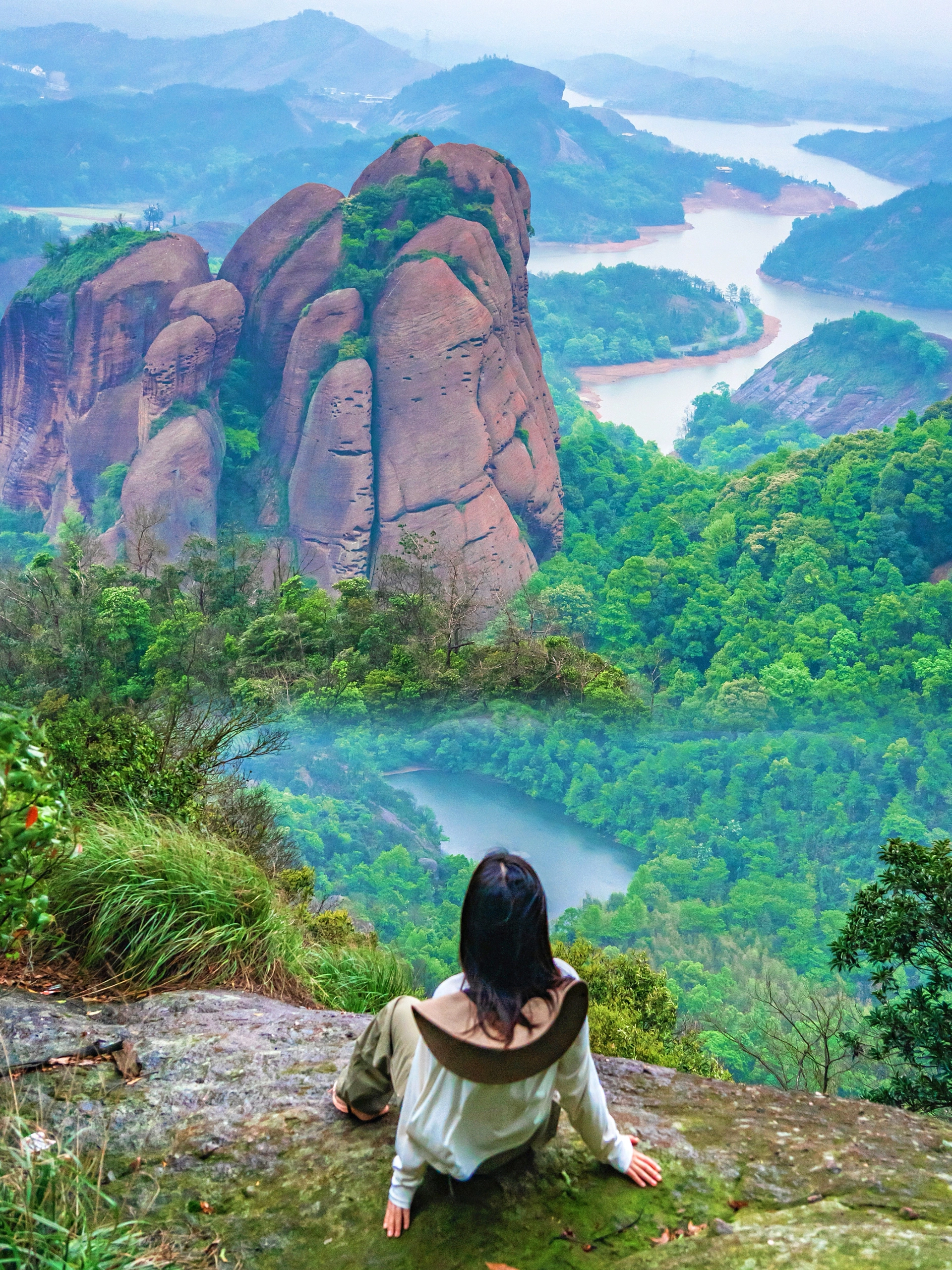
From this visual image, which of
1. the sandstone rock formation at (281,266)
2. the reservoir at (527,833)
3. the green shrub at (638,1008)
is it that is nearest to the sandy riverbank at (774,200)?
the sandstone rock formation at (281,266)

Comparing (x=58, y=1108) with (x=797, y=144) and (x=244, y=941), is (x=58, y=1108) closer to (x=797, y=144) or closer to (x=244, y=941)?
(x=244, y=941)

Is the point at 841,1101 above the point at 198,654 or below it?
above

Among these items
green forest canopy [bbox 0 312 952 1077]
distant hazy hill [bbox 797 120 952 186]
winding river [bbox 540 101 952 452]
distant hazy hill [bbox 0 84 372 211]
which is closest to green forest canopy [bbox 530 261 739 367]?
winding river [bbox 540 101 952 452]

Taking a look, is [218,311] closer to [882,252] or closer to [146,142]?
[882,252]

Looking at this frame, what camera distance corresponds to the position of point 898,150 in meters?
86.2

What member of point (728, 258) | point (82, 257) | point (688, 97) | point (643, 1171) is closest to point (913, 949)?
point (643, 1171)

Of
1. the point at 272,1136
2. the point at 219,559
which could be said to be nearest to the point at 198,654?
the point at 219,559

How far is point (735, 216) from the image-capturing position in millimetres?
84438

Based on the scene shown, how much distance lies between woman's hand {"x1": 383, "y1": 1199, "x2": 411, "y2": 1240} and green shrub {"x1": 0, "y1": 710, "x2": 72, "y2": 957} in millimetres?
1002

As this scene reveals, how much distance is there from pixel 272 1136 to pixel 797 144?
112 meters

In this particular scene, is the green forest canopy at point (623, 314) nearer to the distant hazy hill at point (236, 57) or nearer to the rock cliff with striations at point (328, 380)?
the rock cliff with striations at point (328, 380)

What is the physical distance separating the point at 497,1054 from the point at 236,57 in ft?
398

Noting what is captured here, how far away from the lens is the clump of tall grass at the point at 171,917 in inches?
115

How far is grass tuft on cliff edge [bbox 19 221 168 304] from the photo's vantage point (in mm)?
32562
